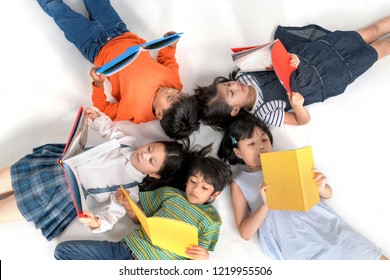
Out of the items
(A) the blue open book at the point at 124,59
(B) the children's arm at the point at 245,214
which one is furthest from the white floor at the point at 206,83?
(A) the blue open book at the point at 124,59

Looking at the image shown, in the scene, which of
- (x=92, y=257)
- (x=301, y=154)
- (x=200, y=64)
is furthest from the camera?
(x=200, y=64)

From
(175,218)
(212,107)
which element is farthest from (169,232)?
(212,107)

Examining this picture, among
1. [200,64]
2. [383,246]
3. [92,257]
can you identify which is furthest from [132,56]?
[383,246]

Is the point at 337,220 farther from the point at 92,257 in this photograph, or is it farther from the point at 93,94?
the point at 93,94

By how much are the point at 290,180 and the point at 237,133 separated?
0.26 m

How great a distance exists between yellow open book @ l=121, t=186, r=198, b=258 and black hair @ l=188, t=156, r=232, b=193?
169mm

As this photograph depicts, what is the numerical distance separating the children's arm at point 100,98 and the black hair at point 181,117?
173 millimetres

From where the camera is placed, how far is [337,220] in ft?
4.30

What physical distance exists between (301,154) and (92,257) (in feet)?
2.28

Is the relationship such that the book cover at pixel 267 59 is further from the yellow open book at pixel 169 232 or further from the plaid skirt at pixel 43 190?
the plaid skirt at pixel 43 190

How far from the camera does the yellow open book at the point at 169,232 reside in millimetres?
1131

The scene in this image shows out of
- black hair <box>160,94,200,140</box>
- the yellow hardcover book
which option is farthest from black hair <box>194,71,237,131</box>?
the yellow hardcover book

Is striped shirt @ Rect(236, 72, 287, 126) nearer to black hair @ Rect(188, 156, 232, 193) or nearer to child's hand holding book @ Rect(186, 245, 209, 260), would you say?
black hair @ Rect(188, 156, 232, 193)

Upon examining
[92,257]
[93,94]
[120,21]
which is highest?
[120,21]
